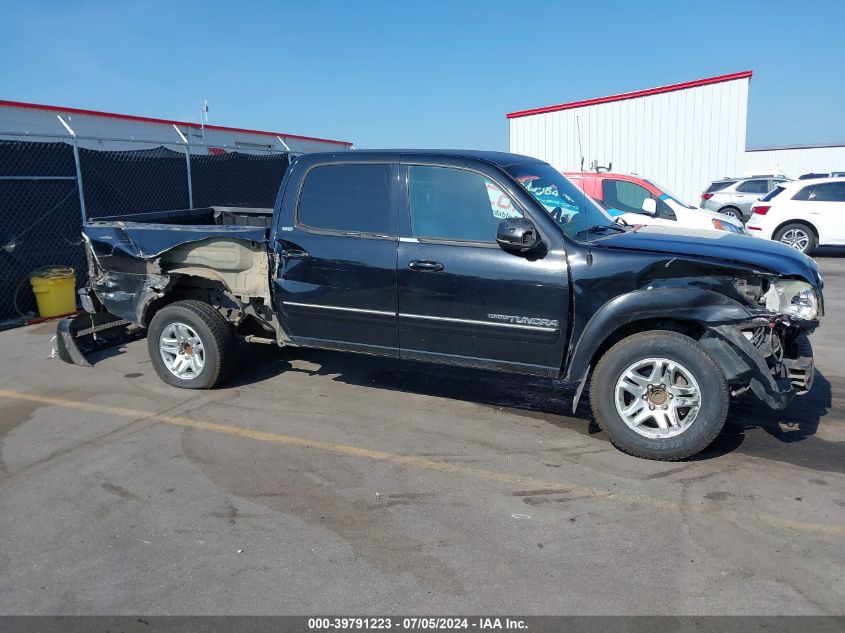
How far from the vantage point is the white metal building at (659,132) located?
20.9 metres

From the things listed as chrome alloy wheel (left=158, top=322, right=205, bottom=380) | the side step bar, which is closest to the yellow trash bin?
the side step bar

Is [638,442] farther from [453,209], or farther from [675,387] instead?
[453,209]

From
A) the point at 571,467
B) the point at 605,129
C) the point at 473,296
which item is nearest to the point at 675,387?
the point at 571,467

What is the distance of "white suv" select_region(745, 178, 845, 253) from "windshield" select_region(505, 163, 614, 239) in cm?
1023

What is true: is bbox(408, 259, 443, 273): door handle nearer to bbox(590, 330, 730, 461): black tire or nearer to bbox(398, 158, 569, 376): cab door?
bbox(398, 158, 569, 376): cab door

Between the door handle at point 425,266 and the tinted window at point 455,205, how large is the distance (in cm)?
21

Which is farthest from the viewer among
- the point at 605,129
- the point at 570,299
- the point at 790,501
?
the point at 605,129

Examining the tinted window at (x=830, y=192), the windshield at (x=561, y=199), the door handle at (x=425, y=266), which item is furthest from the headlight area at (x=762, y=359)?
the tinted window at (x=830, y=192)

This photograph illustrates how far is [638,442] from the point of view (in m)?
4.44

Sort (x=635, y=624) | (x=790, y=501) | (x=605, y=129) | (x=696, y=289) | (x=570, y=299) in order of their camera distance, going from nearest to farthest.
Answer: (x=635, y=624) → (x=790, y=501) → (x=696, y=289) → (x=570, y=299) → (x=605, y=129)

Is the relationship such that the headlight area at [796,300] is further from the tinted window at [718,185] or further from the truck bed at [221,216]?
the tinted window at [718,185]

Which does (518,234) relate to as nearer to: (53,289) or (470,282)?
(470,282)

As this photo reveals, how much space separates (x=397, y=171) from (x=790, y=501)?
337 cm

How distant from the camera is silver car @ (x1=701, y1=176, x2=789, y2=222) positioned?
66.3 ft
